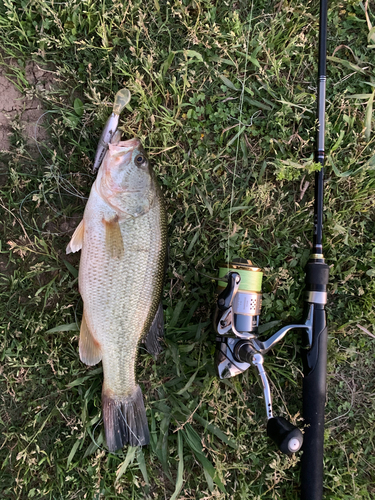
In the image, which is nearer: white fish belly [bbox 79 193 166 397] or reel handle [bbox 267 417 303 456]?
reel handle [bbox 267 417 303 456]

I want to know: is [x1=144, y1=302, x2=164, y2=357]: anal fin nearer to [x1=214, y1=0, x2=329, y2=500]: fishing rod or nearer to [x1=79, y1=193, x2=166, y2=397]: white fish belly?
[x1=79, y1=193, x2=166, y2=397]: white fish belly

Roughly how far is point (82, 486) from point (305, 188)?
8.96ft

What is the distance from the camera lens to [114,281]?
222 centimetres

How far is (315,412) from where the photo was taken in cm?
241

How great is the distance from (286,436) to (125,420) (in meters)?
1.08

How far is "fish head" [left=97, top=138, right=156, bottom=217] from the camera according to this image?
7.28 feet

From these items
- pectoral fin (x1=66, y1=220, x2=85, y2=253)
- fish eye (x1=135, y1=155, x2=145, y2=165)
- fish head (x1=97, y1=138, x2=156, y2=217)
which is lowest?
pectoral fin (x1=66, y1=220, x2=85, y2=253)

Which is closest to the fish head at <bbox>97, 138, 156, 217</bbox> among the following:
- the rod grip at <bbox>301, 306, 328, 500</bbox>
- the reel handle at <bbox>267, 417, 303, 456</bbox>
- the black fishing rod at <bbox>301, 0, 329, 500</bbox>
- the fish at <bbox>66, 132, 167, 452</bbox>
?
the fish at <bbox>66, 132, 167, 452</bbox>

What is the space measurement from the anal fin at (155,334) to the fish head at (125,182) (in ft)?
2.29

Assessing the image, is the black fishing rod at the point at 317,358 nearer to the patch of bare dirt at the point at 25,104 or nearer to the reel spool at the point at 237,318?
the reel spool at the point at 237,318

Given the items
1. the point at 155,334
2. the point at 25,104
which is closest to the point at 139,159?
the point at 25,104

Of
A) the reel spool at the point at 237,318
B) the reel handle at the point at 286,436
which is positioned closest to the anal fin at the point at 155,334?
the reel spool at the point at 237,318

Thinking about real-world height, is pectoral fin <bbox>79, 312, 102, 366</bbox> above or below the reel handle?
above

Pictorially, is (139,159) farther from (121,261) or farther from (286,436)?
(286,436)
